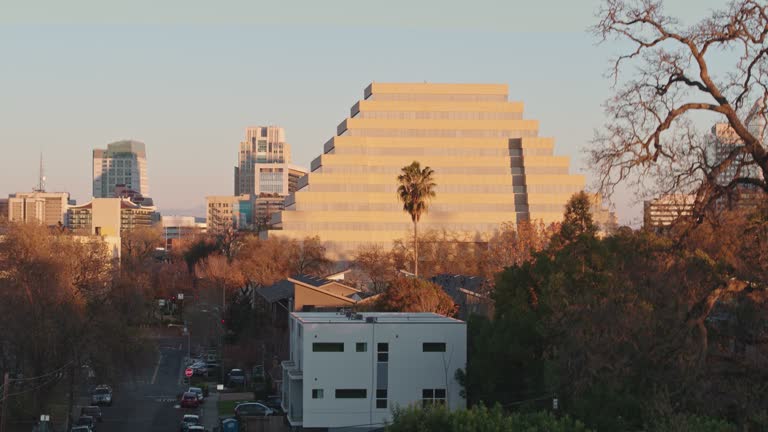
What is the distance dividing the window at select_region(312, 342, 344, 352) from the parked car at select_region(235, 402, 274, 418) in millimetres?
8520

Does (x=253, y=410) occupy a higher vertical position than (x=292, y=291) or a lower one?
lower

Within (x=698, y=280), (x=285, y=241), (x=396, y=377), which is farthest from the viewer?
(x=285, y=241)

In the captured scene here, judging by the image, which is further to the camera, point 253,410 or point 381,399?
point 253,410

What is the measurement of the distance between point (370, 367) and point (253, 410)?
410 inches

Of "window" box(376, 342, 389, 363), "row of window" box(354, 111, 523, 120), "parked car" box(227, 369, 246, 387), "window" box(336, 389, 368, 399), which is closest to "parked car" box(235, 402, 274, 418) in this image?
"window" box(336, 389, 368, 399)

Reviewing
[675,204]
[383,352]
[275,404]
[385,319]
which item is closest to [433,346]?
[383,352]

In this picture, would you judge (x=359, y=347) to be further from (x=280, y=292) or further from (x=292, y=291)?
(x=280, y=292)

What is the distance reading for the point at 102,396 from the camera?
74562mm

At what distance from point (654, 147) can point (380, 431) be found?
34.8 metres

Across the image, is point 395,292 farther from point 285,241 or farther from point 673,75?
point 285,241

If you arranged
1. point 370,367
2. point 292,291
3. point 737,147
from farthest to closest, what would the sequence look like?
point 292,291 < point 370,367 < point 737,147

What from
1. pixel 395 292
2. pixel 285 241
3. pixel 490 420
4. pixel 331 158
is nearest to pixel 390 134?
pixel 331 158

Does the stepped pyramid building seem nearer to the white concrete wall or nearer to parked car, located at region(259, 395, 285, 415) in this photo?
parked car, located at region(259, 395, 285, 415)

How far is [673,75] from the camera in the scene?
2030 cm
